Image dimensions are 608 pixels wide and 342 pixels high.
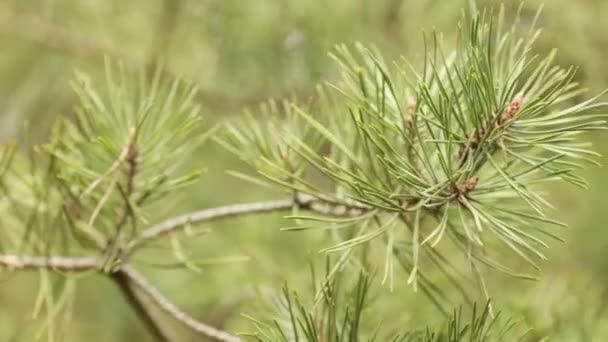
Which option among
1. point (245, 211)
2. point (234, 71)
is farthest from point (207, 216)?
point (234, 71)

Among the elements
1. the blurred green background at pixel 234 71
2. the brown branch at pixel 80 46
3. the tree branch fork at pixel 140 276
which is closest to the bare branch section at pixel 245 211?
the tree branch fork at pixel 140 276

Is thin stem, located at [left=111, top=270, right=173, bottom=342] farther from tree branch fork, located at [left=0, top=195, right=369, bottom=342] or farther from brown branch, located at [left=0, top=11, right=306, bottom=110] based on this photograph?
brown branch, located at [left=0, top=11, right=306, bottom=110]

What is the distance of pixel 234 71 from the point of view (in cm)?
89

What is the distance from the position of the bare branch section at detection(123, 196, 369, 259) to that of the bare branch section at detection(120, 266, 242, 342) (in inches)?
0.4

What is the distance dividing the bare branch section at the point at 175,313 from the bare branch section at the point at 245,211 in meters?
0.01

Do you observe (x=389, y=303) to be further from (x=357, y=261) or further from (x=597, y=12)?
(x=597, y=12)

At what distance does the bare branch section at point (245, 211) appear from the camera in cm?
41

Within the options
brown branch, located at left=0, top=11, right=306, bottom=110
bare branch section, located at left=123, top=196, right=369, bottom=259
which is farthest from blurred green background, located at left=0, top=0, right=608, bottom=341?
bare branch section, located at left=123, top=196, right=369, bottom=259

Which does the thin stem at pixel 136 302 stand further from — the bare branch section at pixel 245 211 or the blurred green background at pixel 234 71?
the blurred green background at pixel 234 71

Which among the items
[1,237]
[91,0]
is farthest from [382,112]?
[91,0]

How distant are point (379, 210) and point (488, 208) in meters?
0.04

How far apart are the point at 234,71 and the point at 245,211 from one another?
0.48 meters

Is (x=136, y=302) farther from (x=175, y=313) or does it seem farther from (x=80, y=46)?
(x=80, y=46)

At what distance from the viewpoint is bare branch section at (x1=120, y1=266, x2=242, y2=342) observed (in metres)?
0.40
